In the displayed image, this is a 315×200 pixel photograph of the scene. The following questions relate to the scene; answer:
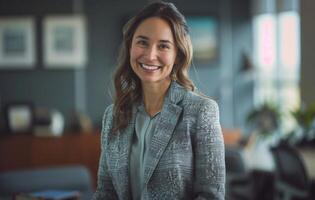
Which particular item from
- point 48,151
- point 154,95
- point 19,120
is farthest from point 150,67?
point 19,120

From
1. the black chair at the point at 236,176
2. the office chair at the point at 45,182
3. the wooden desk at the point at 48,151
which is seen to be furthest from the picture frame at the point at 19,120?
the black chair at the point at 236,176

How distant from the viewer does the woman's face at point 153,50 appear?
5.04 feet

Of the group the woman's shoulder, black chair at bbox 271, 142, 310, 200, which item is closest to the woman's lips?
the woman's shoulder

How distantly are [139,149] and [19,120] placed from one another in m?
4.93

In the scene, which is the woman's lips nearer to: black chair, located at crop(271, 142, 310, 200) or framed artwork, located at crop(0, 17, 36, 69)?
black chair, located at crop(271, 142, 310, 200)

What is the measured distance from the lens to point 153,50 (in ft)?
5.03

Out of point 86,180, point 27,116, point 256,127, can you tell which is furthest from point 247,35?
point 86,180

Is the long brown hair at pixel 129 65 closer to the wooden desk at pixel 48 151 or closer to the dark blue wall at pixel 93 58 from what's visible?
the wooden desk at pixel 48 151

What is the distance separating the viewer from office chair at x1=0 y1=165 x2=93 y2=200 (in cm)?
374

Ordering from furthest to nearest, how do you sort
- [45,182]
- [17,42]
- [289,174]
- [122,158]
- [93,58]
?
1. [93,58]
2. [17,42]
3. [289,174]
4. [45,182]
5. [122,158]

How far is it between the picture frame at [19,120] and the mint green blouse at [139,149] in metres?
4.84

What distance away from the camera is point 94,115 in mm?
6789

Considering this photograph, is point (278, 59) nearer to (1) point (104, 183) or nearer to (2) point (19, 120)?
(2) point (19, 120)

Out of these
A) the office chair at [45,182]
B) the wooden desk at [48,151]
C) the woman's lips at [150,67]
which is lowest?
the wooden desk at [48,151]
